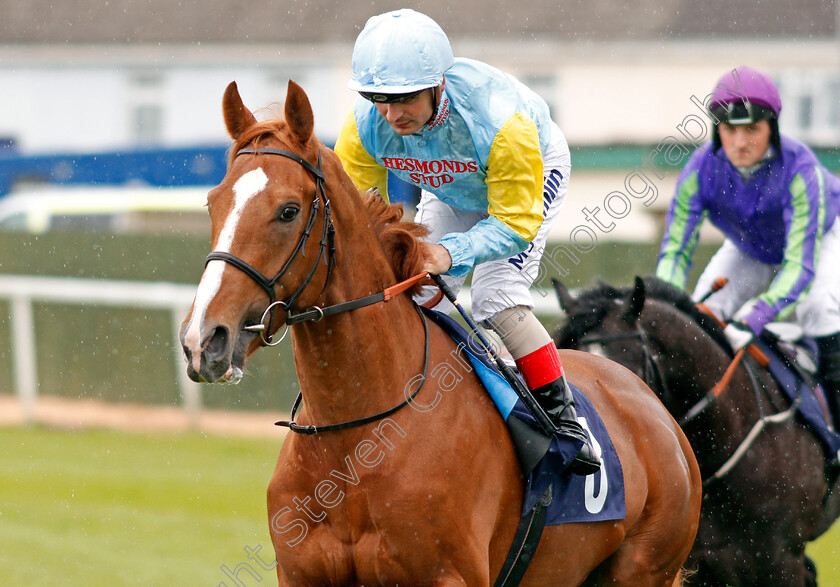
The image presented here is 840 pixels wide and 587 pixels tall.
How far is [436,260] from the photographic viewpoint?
3033 mm

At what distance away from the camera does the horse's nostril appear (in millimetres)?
2382

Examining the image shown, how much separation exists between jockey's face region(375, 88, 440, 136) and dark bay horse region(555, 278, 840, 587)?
1650mm

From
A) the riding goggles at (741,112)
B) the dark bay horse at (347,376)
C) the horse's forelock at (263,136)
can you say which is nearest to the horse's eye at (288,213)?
the dark bay horse at (347,376)

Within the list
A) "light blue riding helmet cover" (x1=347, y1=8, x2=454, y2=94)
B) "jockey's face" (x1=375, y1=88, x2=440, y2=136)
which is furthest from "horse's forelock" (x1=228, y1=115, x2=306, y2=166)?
"jockey's face" (x1=375, y1=88, x2=440, y2=136)

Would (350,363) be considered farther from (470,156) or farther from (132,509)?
(132,509)

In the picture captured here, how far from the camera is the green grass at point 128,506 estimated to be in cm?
568

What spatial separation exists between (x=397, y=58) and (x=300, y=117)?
1.15 feet

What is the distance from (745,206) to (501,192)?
2.36 metres

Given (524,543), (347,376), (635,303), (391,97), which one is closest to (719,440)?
(635,303)

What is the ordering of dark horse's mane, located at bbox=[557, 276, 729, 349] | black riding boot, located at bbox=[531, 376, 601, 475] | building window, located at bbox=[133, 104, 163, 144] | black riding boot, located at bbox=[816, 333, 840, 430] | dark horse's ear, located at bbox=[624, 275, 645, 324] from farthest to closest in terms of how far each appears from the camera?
building window, located at bbox=[133, 104, 163, 144], black riding boot, located at bbox=[816, 333, 840, 430], dark horse's mane, located at bbox=[557, 276, 729, 349], dark horse's ear, located at bbox=[624, 275, 645, 324], black riding boot, located at bbox=[531, 376, 601, 475]

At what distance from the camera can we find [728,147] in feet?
16.3

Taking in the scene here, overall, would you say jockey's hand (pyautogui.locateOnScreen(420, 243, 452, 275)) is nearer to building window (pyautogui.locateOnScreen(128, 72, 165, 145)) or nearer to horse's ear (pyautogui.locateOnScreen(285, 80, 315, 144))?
horse's ear (pyautogui.locateOnScreen(285, 80, 315, 144))

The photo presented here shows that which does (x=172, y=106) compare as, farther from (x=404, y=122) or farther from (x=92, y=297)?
(x=404, y=122)

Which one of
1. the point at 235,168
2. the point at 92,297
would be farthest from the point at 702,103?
the point at 92,297
